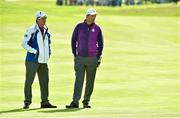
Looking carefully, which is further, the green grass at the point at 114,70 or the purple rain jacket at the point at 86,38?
the purple rain jacket at the point at 86,38

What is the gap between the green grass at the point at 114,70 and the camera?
A: 52.3 ft

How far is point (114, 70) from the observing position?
2753cm

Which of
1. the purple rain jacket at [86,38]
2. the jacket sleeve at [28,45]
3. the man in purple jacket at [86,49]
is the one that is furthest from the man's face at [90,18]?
the jacket sleeve at [28,45]

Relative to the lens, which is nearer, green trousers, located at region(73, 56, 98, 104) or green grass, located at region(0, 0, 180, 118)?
green grass, located at region(0, 0, 180, 118)

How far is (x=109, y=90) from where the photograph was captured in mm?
21531

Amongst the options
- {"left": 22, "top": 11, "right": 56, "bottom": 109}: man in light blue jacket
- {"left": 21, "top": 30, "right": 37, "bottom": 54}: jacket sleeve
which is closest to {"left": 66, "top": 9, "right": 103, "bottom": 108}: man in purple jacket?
{"left": 22, "top": 11, "right": 56, "bottom": 109}: man in light blue jacket

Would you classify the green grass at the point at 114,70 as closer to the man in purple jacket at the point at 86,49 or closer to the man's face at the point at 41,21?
the man in purple jacket at the point at 86,49

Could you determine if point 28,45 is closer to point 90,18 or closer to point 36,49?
point 36,49

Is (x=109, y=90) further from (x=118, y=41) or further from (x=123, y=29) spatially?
(x=123, y=29)

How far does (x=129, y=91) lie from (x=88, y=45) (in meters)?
5.51

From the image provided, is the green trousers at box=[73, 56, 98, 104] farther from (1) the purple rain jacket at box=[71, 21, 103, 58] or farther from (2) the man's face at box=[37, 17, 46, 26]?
(2) the man's face at box=[37, 17, 46, 26]

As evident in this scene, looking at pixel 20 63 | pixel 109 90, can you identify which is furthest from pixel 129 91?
pixel 20 63

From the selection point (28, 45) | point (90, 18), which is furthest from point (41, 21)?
point (90, 18)

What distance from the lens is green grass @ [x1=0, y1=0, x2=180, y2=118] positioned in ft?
52.3
